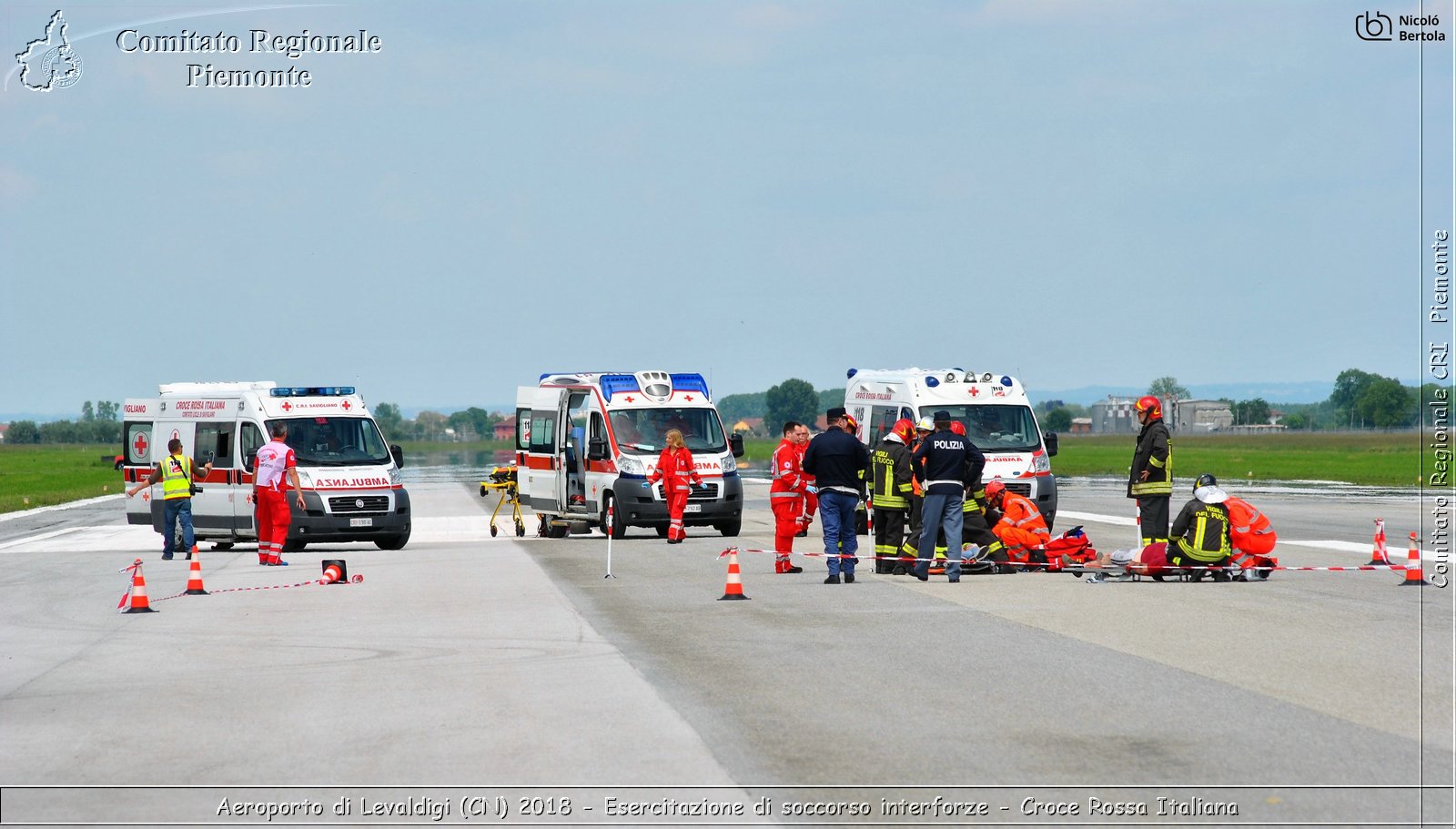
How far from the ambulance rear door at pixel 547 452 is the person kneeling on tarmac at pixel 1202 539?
41.9ft

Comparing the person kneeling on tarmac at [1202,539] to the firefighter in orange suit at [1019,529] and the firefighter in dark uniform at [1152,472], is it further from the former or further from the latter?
the firefighter in orange suit at [1019,529]

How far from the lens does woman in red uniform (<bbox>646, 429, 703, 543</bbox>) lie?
2512cm

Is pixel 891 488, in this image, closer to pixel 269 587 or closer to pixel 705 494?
pixel 269 587

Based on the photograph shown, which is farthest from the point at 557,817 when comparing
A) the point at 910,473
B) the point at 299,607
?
the point at 910,473

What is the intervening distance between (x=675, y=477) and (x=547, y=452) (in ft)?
14.2

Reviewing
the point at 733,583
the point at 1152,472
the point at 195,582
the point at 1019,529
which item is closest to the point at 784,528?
the point at 1019,529

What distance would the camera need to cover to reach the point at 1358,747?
8.30 m

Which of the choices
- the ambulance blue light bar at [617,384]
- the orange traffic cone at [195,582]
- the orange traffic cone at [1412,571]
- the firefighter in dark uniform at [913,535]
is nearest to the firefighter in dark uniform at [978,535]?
the firefighter in dark uniform at [913,535]

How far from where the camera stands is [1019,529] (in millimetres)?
19219

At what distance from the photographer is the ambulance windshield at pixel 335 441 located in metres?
25.2

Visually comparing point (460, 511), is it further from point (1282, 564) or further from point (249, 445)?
point (1282, 564)

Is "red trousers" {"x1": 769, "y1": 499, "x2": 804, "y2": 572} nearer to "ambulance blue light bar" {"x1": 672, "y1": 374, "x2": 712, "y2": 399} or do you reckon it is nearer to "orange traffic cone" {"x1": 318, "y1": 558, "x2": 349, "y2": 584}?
"orange traffic cone" {"x1": 318, "y1": 558, "x2": 349, "y2": 584}

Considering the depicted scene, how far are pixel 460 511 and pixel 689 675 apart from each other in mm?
27899

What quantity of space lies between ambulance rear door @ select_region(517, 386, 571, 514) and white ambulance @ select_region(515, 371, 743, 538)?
0.10 ft
